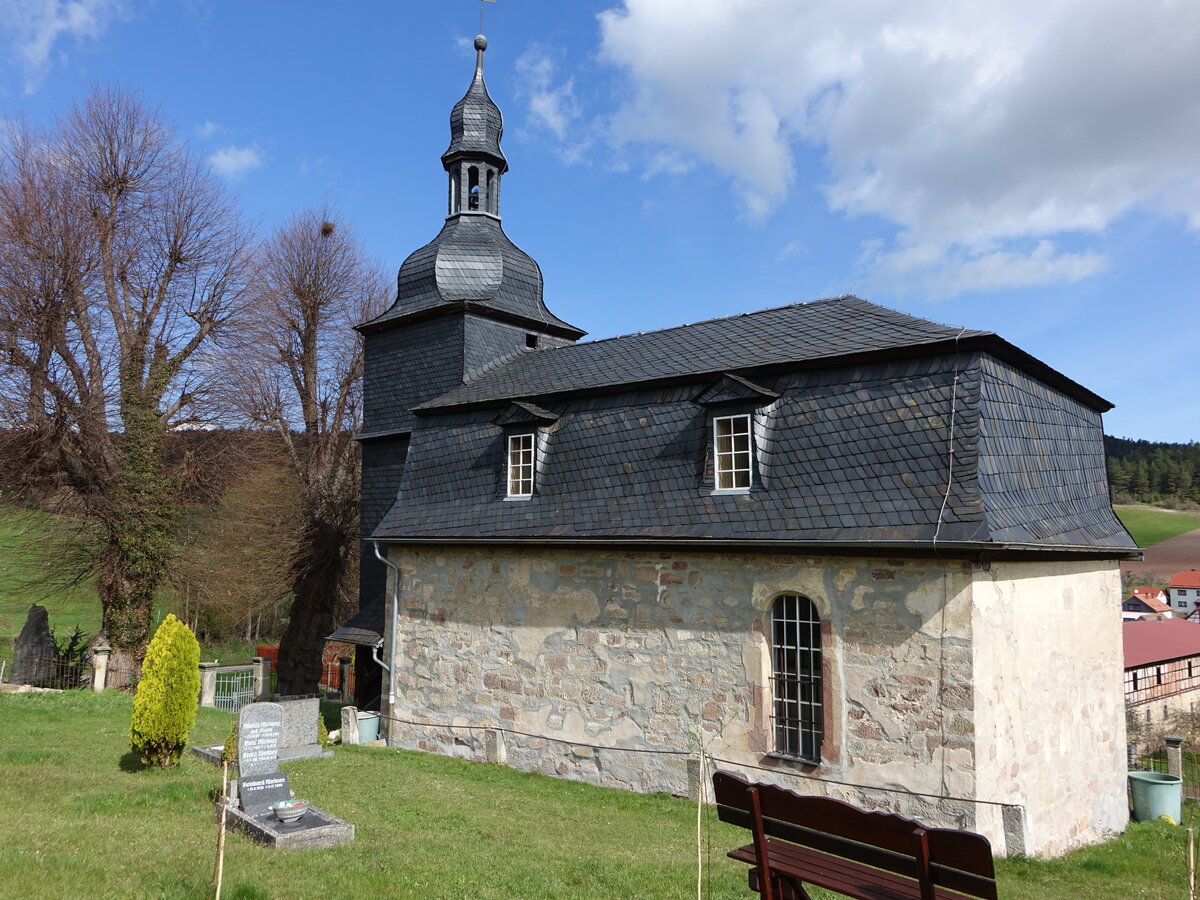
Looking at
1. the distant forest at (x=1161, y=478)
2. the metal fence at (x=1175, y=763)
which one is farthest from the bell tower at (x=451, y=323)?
the distant forest at (x=1161, y=478)

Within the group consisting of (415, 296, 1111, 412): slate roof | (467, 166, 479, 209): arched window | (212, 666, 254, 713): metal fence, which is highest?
(467, 166, 479, 209): arched window

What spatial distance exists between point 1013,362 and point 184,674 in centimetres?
1061

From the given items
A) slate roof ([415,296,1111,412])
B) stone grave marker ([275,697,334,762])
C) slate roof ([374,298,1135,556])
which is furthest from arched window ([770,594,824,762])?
stone grave marker ([275,697,334,762])

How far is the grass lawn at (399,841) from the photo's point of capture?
605 centimetres

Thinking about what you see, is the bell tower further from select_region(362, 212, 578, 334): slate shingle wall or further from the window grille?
the window grille

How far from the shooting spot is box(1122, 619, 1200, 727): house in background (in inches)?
936

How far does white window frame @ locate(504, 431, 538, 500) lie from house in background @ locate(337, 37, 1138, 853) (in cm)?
4

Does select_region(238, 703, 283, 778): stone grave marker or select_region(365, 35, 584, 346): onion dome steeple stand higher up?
select_region(365, 35, 584, 346): onion dome steeple

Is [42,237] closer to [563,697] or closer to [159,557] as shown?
[159,557]

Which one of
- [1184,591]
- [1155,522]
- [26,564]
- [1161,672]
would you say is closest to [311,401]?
[26,564]

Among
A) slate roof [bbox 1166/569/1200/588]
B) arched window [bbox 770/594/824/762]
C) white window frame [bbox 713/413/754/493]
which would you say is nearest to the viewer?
arched window [bbox 770/594/824/762]

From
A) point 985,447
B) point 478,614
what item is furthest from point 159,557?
point 985,447

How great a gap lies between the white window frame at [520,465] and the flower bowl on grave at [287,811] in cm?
595

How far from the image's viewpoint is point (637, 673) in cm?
1109
